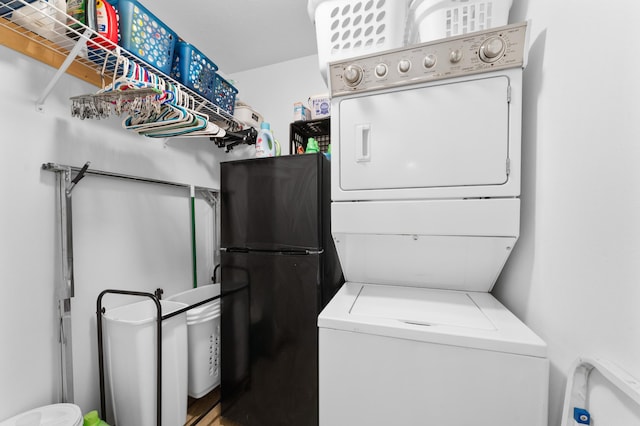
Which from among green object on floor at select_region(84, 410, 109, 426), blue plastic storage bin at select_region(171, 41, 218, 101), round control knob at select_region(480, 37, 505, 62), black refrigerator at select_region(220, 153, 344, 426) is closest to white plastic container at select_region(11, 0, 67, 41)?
blue plastic storage bin at select_region(171, 41, 218, 101)

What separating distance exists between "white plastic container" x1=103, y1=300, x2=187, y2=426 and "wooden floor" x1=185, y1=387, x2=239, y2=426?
5.5 inches

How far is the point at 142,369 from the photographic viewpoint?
4.52 ft

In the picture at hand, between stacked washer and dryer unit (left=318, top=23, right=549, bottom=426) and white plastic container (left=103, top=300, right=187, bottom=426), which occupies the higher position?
stacked washer and dryer unit (left=318, top=23, right=549, bottom=426)

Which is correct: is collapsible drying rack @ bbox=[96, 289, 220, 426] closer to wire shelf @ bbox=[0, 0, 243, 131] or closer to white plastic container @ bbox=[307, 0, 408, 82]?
wire shelf @ bbox=[0, 0, 243, 131]

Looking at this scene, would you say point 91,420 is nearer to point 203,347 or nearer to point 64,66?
point 203,347

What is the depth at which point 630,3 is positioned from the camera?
600 millimetres

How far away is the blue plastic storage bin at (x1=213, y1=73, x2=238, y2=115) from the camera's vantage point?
1939 millimetres

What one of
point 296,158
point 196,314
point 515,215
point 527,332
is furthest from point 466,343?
point 196,314

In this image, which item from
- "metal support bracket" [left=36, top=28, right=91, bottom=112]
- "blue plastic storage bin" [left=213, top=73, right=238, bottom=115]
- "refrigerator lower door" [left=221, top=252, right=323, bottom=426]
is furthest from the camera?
"blue plastic storage bin" [left=213, top=73, right=238, bottom=115]

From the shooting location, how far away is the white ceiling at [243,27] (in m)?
1.75

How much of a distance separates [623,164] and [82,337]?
2.59 meters

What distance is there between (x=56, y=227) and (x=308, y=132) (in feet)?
6.07

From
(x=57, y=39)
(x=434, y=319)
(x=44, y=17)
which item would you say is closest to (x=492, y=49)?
(x=434, y=319)

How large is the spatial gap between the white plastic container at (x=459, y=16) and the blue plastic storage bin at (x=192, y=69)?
1.50 metres
